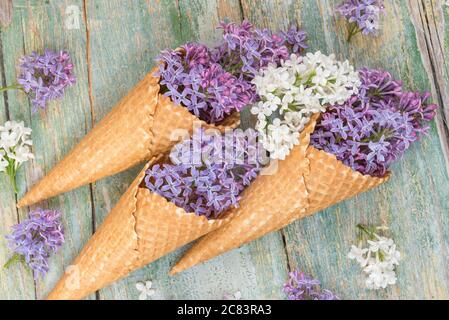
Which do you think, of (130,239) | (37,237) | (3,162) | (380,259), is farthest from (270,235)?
(3,162)

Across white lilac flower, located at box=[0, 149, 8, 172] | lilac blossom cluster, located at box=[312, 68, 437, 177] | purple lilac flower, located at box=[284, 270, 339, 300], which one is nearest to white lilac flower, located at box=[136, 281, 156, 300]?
purple lilac flower, located at box=[284, 270, 339, 300]

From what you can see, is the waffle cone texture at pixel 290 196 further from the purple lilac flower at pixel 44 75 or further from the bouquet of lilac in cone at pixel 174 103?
the purple lilac flower at pixel 44 75

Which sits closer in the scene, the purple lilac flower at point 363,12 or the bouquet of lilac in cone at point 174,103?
the bouquet of lilac in cone at point 174,103

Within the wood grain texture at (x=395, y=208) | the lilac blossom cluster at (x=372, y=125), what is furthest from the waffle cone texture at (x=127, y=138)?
the wood grain texture at (x=395, y=208)

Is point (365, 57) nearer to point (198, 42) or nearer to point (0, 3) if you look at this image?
point (198, 42)

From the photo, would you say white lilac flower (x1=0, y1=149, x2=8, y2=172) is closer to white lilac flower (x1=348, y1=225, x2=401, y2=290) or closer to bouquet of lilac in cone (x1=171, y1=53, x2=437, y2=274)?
bouquet of lilac in cone (x1=171, y1=53, x2=437, y2=274)

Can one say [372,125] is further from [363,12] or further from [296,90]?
[363,12]

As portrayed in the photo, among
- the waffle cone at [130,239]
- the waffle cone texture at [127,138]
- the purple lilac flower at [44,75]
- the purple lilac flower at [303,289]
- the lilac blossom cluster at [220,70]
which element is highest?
the purple lilac flower at [44,75]
